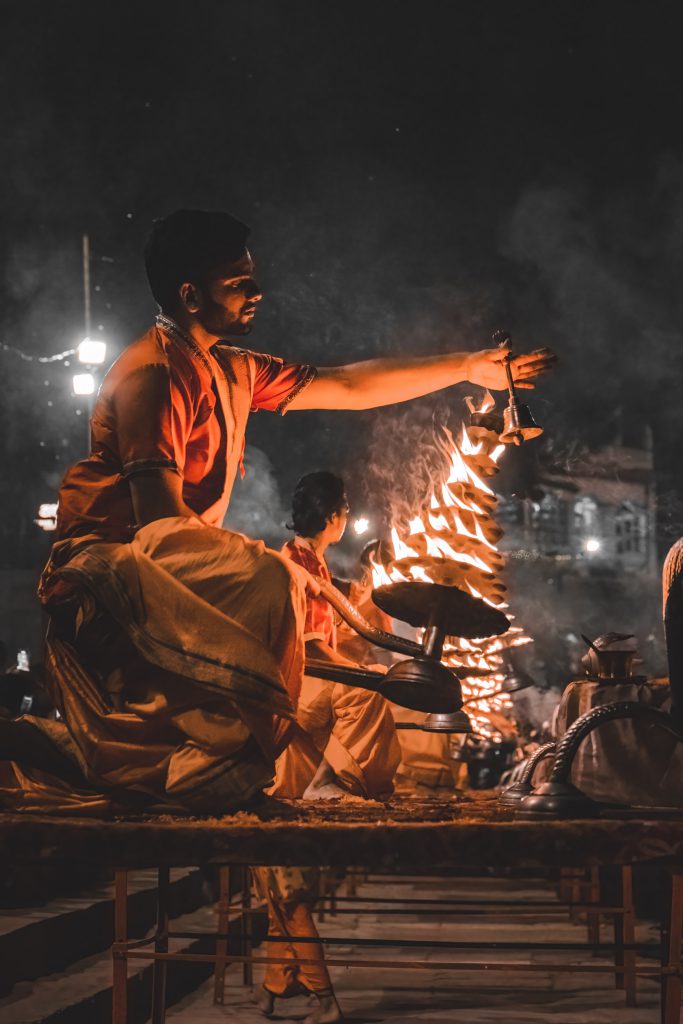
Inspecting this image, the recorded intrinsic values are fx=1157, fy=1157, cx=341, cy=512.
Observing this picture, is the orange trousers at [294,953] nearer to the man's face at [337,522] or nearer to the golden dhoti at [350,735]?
the golden dhoti at [350,735]

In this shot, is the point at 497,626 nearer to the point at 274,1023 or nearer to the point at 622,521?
the point at 274,1023

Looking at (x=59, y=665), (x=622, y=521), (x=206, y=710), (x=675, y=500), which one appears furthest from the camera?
(x=622, y=521)

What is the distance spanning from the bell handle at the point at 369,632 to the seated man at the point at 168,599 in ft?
2.00

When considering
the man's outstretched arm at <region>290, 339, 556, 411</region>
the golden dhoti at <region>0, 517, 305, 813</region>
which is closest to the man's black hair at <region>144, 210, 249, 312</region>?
the man's outstretched arm at <region>290, 339, 556, 411</region>

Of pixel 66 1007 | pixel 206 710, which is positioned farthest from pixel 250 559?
pixel 66 1007

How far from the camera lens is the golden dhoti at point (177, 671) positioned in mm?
3234

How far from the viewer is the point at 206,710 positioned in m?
3.31

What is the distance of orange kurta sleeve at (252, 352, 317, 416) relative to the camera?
445cm

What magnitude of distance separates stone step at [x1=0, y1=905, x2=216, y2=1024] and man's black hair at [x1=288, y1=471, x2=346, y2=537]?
2296mm

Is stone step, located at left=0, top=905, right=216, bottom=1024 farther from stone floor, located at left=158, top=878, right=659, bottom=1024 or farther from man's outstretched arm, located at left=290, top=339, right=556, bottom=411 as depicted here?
man's outstretched arm, located at left=290, top=339, right=556, bottom=411

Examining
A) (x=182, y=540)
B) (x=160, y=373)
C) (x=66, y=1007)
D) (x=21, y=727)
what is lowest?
(x=66, y=1007)

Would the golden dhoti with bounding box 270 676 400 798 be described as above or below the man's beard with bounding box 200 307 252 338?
below

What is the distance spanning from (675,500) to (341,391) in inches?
910

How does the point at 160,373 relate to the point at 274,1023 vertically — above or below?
above
